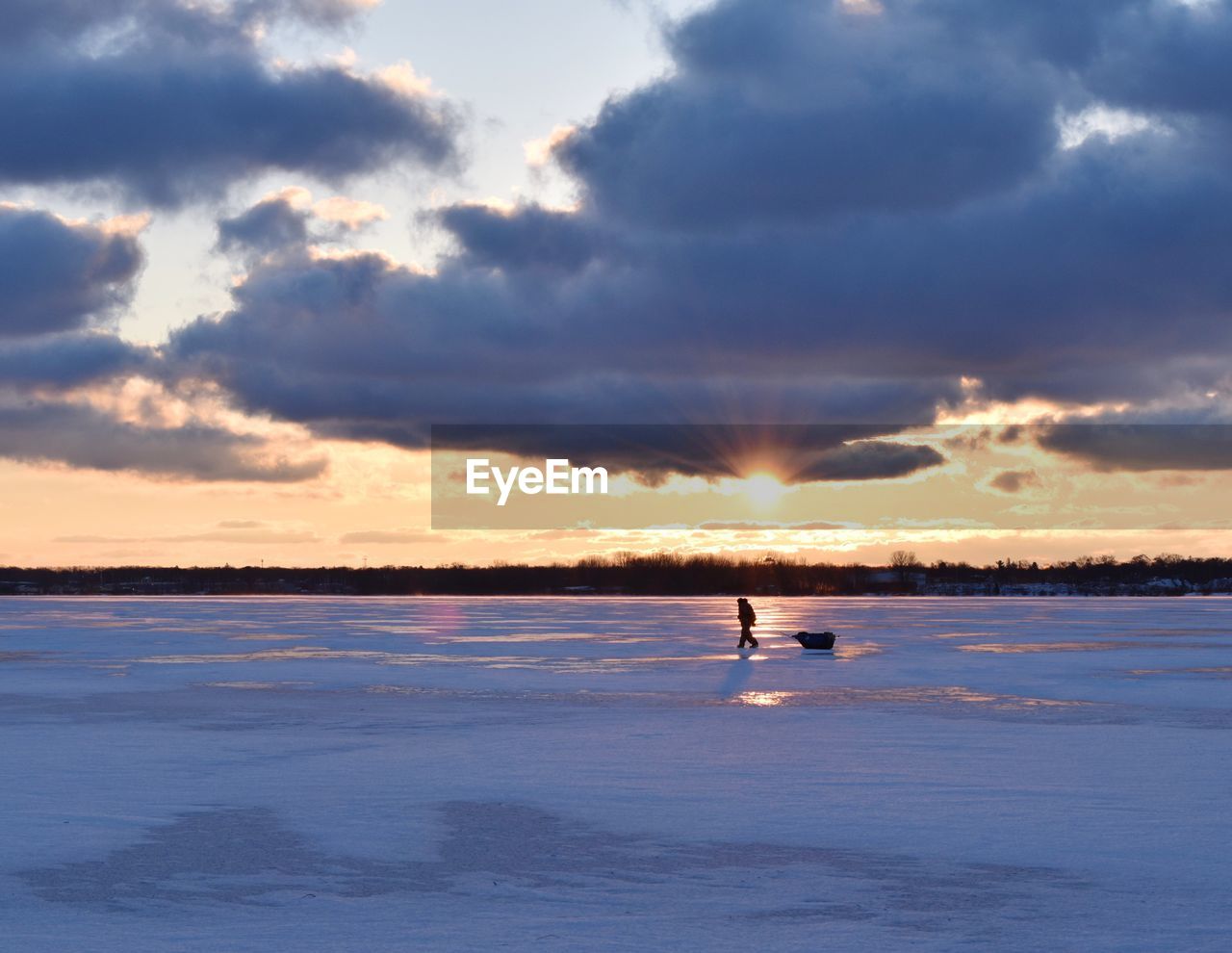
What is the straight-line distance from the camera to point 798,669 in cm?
2975

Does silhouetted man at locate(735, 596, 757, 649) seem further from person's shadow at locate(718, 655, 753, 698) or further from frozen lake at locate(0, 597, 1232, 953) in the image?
frozen lake at locate(0, 597, 1232, 953)

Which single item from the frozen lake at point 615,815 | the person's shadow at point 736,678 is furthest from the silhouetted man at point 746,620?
the frozen lake at point 615,815

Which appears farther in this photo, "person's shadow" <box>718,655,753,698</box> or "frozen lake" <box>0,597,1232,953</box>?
"person's shadow" <box>718,655,753,698</box>

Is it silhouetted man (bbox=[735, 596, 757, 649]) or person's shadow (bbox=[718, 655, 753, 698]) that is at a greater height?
silhouetted man (bbox=[735, 596, 757, 649])

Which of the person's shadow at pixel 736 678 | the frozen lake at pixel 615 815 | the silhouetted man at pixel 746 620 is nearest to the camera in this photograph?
the frozen lake at pixel 615 815

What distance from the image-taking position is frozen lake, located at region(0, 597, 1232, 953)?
845 cm

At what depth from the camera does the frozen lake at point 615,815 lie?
845cm

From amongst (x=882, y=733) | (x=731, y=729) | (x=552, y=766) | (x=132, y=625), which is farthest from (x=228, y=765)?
(x=132, y=625)

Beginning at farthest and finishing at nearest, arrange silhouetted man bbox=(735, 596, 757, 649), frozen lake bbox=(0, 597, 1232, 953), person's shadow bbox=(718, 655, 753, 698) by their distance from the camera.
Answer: silhouetted man bbox=(735, 596, 757, 649)
person's shadow bbox=(718, 655, 753, 698)
frozen lake bbox=(0, 597, 1232, 953)

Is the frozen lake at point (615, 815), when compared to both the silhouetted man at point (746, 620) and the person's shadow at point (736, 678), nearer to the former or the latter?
the person's shadow at point (736, 678)

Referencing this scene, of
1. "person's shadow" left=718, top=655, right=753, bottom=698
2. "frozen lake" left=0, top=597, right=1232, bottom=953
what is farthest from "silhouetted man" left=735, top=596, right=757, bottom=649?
"frozen lake" left=0, top=597, right=1232, bottom=953

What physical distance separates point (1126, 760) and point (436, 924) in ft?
30.7

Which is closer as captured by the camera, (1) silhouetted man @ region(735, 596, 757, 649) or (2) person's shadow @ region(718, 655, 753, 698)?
(2) person's shadow @ region(718, 655, 753, 698)

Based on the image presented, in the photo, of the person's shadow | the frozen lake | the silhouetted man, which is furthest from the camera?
the silhouetted man
